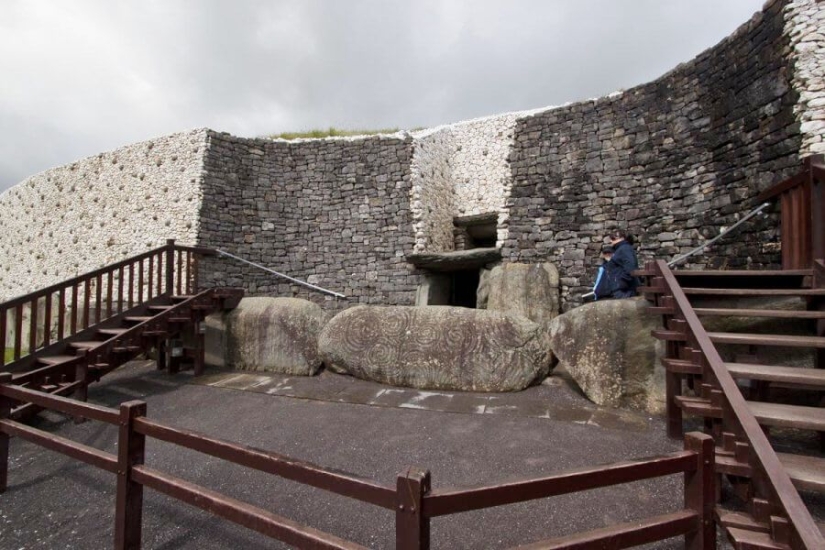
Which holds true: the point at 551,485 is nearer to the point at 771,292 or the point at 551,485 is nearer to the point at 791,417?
the point at 791,417

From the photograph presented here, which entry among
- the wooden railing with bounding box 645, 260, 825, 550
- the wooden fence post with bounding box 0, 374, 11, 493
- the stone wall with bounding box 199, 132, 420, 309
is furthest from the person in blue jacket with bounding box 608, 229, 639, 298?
the wooden fence post with bounding box 0, 374, 11, 493

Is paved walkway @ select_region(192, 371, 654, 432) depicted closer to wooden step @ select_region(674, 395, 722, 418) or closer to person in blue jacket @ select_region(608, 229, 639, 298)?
wooden step @ select_region(674, 395, 722, 418)

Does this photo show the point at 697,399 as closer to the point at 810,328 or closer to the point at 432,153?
the point at 810,328

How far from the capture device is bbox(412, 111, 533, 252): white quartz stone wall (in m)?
9.47

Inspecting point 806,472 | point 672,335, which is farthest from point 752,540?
point 672,335

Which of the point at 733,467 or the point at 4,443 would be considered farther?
the point at 4,443

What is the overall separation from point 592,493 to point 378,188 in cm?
841

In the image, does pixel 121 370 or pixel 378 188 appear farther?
pixel 378 188

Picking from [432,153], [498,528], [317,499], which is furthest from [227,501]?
[432,153]

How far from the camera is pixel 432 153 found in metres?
10.2

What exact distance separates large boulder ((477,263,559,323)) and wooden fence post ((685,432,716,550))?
6.27 metres

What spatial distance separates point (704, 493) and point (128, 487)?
117 inches

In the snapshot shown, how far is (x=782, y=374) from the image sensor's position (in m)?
2.56

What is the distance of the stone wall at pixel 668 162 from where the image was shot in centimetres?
511
